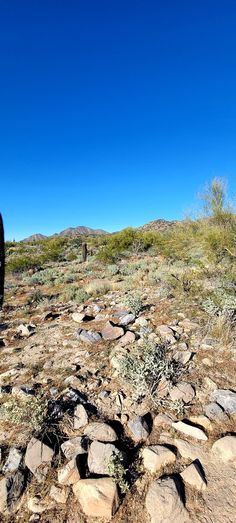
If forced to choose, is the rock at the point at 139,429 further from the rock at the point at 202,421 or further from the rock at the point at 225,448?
the rock at the point at 225,448

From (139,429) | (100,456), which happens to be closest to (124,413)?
(139,429)

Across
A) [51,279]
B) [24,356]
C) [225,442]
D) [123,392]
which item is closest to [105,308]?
[24,356]

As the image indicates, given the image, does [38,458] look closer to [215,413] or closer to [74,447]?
[74,447]

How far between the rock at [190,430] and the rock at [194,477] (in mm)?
432

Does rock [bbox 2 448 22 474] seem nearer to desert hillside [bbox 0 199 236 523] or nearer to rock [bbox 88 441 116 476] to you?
desert hillside [bbox 0 199 236 523]

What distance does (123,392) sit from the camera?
405 centimetres

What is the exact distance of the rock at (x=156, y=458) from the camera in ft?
9.74

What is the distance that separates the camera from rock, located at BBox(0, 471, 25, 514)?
2.75 m

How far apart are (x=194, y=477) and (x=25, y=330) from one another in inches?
188

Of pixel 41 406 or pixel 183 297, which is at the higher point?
pixel 183 297

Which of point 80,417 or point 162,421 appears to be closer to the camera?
point 162,421

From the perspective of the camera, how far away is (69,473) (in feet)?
9.63

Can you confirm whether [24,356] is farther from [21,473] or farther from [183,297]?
[183,297]

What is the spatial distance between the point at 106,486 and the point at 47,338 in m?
3.73
